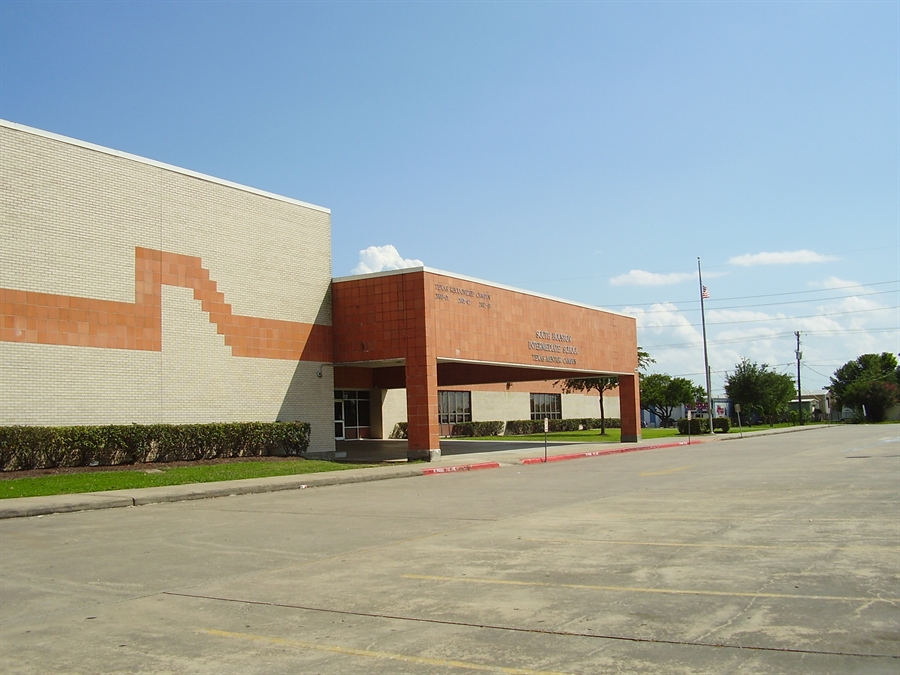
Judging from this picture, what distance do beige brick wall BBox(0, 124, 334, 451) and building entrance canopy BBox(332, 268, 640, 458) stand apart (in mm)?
1691

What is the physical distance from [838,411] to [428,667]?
122227 mm

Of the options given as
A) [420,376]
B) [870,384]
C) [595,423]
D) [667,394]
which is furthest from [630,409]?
[870,384]

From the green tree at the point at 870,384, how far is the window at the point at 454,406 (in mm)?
58185

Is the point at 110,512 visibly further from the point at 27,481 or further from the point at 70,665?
the point at 70,665

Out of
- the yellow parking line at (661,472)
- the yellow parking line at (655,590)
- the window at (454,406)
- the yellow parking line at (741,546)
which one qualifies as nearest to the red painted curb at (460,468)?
the yellow parking line at (661,472)

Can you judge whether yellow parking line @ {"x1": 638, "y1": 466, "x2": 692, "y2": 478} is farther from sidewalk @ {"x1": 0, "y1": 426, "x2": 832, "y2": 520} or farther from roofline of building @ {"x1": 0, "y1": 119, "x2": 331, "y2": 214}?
roofline of building @ {"x1": 0, "y1": 119, "x2": 331, "y2": 214}

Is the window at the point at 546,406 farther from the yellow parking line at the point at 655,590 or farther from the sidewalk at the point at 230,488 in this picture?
the yellow parking line at the point at 655,590

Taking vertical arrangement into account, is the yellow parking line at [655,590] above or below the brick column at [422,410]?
below

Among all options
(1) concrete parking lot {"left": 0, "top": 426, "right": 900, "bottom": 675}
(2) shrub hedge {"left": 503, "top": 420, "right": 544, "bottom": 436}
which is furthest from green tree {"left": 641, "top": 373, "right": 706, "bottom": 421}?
(1) concrete parking lot {"left": 0, "top": 426, "right": 900, "bottom": 675}

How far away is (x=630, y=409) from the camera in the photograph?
4669cm

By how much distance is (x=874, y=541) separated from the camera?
10.0 m

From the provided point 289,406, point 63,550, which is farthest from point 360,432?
point 63,550

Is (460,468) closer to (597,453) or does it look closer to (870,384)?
(597,453)

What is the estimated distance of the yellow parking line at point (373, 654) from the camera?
5445mm
